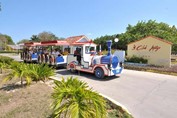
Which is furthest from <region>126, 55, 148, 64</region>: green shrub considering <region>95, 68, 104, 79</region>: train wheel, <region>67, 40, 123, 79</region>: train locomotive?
<region>95, 68, 104, 79</region>: train wheel

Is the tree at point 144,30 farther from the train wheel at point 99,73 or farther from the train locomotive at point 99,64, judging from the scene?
the train wheel at point 99,73

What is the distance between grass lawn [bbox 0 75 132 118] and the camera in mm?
4645

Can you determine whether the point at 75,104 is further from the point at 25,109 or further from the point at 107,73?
the point at 107,73

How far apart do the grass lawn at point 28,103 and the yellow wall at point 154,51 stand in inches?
510

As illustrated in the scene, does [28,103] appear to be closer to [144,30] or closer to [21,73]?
[21,73]

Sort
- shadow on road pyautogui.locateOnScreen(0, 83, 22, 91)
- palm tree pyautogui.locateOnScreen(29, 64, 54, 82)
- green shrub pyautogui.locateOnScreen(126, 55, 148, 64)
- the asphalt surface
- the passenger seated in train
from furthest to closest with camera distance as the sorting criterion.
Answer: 1. green shrub pyautogui.locateOnScreen(126, 55, 148, 64)
2. the passenger seated in train
3. palm tree pyautogui.locateOnScreen(29, 64, 54, 82)
4. shadow on road pyautogui.locateOnScreen(0, 83, 22, 91)
5. the asphalt surface

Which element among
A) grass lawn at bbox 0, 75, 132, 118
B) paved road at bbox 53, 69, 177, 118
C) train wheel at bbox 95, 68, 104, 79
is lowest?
paved road at bbox 53, 69, 177, 118

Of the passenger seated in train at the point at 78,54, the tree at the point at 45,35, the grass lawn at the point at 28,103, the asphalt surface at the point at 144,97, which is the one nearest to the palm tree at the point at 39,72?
the grass lawn at the point at 28,103

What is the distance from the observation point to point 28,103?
529 cm

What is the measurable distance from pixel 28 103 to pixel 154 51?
1457 centimetres

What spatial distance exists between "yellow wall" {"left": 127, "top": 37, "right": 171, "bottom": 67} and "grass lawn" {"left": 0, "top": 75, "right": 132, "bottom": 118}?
42.5ft

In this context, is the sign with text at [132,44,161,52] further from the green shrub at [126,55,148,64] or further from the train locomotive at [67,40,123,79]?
the train locomotive at [67,40,123,79]

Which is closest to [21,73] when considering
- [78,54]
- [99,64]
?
[99,64]

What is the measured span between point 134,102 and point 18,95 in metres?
4.06
